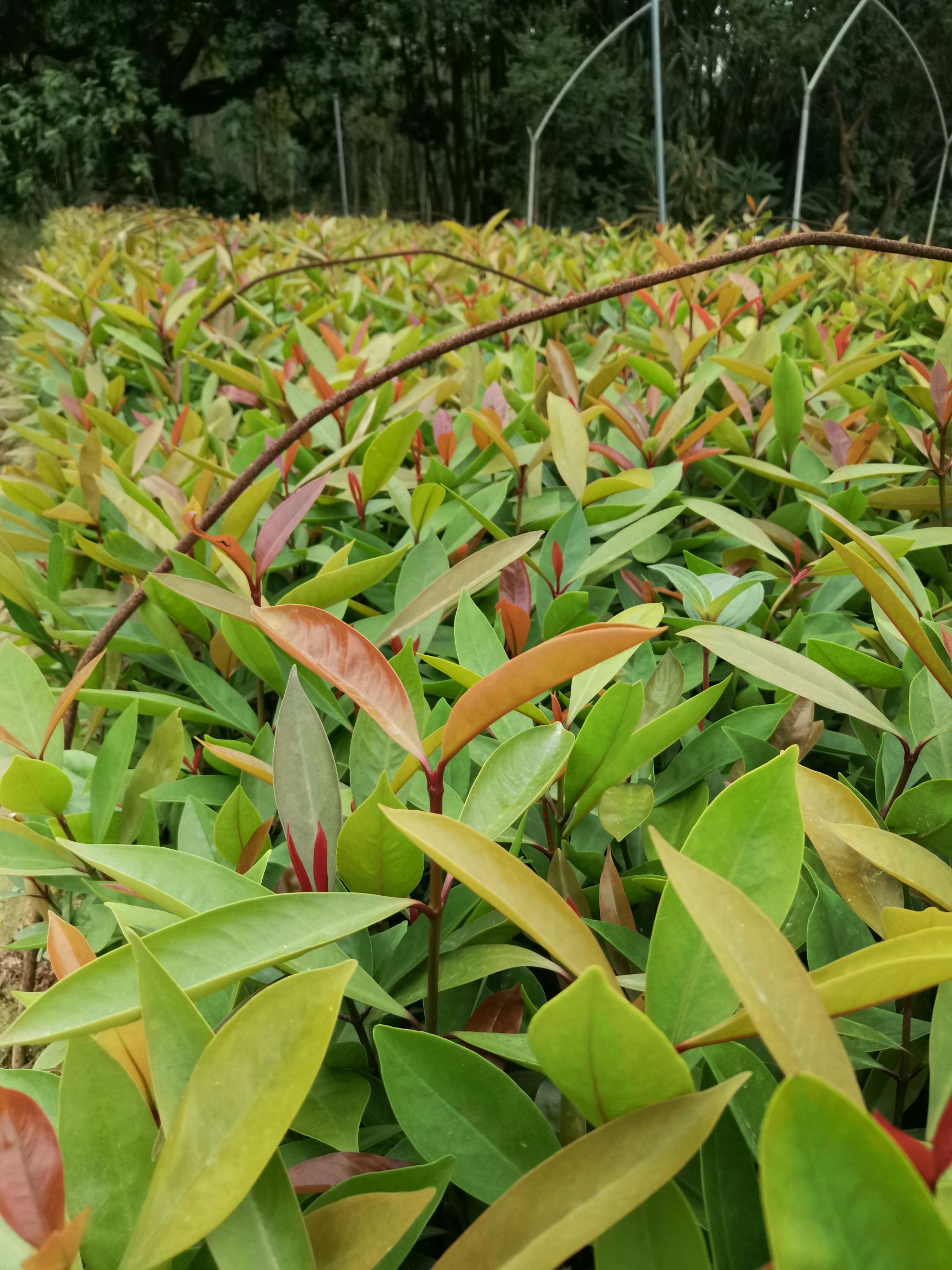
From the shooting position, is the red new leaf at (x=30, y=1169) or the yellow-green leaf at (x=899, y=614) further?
the yellow-green leaf at (x=899, y=614)

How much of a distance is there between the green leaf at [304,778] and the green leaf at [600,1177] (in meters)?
0.19

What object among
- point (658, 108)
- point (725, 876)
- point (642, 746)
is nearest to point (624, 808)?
point (642, 746)

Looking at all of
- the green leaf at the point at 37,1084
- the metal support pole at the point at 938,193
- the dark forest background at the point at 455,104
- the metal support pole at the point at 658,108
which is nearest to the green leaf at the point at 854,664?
the green leaf at the point at 37,1084

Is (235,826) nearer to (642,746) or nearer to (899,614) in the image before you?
(642,746)

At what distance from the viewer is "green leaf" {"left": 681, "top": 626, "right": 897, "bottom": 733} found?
459 mm

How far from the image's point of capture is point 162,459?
3.53 ft

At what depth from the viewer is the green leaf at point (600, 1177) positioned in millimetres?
253

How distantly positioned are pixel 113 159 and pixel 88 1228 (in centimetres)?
1786

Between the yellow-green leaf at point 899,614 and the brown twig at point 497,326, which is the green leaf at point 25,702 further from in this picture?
the yellow-green leaf at point 899,614

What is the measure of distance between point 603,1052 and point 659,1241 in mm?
59

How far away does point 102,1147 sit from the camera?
31 cm

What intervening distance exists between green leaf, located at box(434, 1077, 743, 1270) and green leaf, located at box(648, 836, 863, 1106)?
0.02m

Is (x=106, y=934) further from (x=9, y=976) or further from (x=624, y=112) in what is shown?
(x=624, y=112)

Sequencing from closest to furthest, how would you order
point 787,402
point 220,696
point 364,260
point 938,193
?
point 220,696, point 787,402, point 364,260, point 938,193
